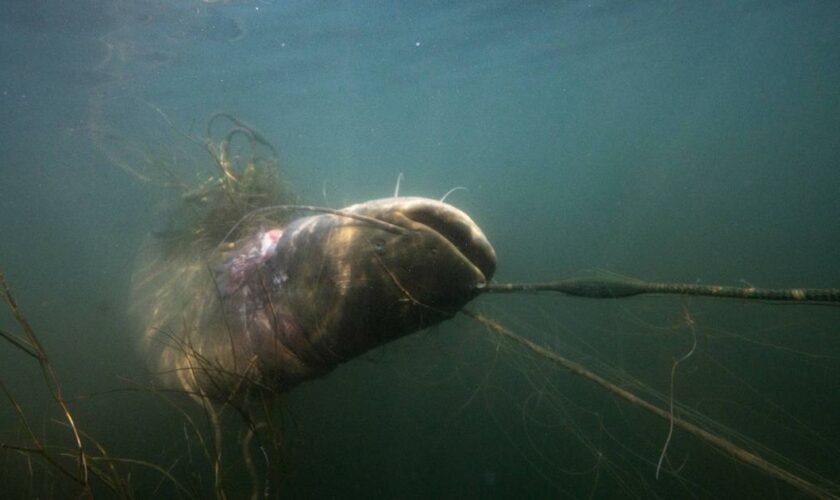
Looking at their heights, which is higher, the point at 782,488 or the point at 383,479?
the point at 383,479

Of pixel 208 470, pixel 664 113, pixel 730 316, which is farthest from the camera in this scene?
pixel 664 113

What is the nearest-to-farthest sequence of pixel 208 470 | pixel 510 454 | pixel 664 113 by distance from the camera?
pixel 208 470 < pixel 510 454 < pixel 664 113

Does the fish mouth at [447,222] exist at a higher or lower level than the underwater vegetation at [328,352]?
higher

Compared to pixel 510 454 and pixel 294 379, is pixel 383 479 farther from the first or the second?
pixel 294 379

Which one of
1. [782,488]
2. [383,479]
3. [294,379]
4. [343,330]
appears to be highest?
[343,330]

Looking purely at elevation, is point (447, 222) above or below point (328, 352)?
above

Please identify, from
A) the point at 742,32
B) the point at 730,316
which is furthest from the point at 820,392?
the point at 742,32

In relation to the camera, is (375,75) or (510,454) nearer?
(510,454)

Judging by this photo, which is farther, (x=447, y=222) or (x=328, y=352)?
(x=328, y=352)

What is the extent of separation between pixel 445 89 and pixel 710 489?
123ft

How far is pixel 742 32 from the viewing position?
3106 cm

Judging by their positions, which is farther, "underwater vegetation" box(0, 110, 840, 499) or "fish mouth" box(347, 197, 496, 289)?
"fish mouth" box(347, 197, 496, 289)

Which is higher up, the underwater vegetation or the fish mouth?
the fish mouth

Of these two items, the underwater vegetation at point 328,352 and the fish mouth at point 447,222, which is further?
Result: the fish mouth at point 447,222
